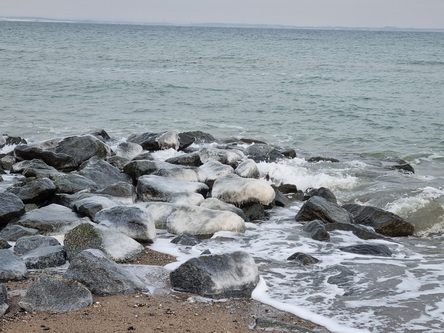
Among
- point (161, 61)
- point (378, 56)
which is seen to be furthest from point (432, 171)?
point (378, 56)

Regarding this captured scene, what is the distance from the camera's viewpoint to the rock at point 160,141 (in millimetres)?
15195

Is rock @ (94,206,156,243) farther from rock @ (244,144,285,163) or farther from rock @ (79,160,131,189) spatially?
rock @ (244,144,285,163)

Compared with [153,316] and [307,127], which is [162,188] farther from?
[307,127]

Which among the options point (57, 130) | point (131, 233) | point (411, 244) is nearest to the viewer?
point (131, 233)

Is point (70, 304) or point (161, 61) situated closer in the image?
point (70, 304)

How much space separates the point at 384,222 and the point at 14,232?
5.31 meters

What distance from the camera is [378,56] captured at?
52625mm

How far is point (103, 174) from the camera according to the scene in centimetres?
1182

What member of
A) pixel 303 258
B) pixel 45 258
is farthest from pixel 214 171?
pixel 45 258

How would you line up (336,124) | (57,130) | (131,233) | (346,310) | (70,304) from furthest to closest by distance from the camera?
(336,124) < (57,130) < (131,233) < (346,310) < (70,304)

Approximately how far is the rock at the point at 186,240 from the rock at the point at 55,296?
248 cm

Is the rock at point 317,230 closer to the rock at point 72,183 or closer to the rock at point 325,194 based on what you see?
the rock at point 325,194

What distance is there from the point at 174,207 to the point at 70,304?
12.0ft

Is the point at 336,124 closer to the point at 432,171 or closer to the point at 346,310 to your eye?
the point at 432,171
